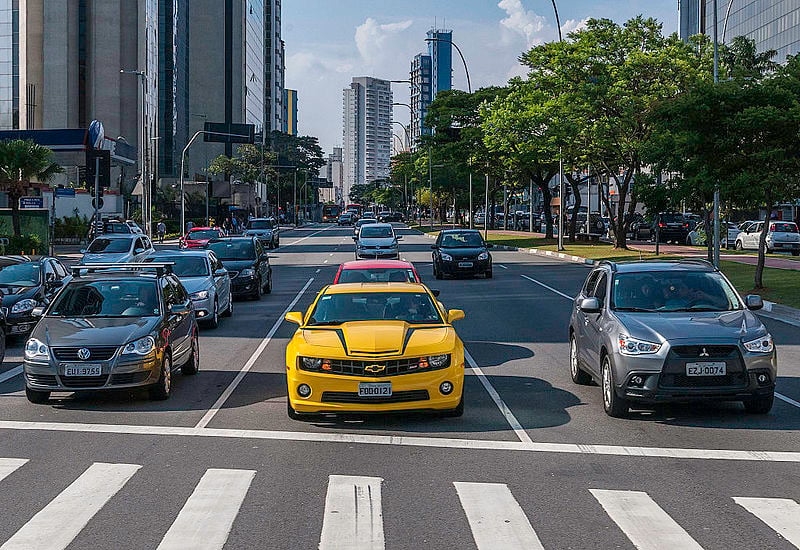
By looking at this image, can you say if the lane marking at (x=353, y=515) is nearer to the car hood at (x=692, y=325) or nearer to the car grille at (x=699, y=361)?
the car grille at (x=699, y=361)

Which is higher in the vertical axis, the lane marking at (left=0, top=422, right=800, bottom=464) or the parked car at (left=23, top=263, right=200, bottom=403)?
the parked car at (left=23, top=263, right=200, bottom=403)

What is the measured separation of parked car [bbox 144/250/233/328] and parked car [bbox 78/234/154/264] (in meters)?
10.1

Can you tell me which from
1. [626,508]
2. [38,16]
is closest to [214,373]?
[626,508]

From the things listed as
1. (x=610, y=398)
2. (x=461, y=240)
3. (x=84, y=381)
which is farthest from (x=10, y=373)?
(x=461, y=240)

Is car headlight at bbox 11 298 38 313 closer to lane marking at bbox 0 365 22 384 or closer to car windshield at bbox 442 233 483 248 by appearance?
lane marking at bbox 0 365 22 384

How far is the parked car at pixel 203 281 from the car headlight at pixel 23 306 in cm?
266

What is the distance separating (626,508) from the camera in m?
7.61

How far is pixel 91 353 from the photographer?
1166cm

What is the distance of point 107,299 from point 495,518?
24.8 feet

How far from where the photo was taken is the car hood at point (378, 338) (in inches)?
409

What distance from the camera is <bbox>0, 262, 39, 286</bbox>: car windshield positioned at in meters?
19.6

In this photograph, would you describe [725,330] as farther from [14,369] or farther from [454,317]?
[14,369]

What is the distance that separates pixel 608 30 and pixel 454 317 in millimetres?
38222

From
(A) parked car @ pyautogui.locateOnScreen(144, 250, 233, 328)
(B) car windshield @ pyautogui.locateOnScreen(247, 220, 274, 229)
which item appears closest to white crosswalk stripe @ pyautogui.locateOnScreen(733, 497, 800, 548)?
(A) parked car @ pyautogui.locateOnScreen(144, 250, 233, 328)
